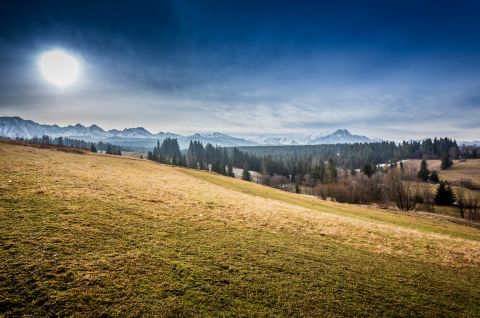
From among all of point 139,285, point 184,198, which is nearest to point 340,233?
point 184,198

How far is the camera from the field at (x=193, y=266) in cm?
705

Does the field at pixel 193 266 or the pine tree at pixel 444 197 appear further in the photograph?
the pine tree at pixel 444 197

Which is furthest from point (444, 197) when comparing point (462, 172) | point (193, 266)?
point (193, 266)

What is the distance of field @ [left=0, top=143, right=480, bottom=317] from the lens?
7055 mm

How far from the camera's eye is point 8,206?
12188 mm

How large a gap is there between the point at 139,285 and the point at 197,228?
20.6ft

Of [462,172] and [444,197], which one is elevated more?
[462,172]

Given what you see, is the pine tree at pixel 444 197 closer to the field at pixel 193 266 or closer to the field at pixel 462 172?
the field at pixel 462 172

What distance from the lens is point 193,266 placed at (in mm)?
9336

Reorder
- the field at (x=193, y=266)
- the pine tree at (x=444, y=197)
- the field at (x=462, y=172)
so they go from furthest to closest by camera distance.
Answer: the field at (x=462, y=172), the pine tree at (x=444, y=197), the field at (x=193, y=266)

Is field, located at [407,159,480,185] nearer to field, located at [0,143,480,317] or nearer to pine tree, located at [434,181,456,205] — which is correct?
pine tree, located at [434,181,456,205]

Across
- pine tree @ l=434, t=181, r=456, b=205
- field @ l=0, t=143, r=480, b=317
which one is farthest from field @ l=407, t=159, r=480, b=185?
field @ l=0, t=143, r=480, b=317

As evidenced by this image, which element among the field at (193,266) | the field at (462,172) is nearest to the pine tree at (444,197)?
the field at (462,172)

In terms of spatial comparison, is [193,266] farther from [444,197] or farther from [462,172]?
[462,172]
